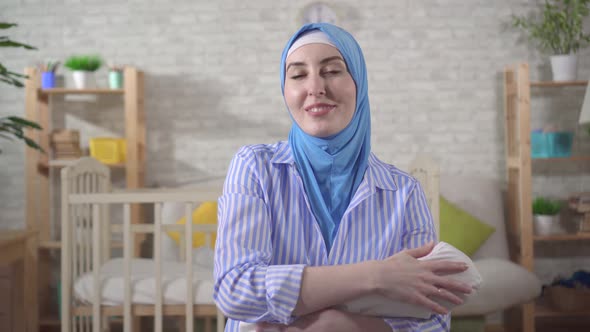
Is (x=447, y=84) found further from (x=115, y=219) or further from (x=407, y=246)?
(x=407, y=246)

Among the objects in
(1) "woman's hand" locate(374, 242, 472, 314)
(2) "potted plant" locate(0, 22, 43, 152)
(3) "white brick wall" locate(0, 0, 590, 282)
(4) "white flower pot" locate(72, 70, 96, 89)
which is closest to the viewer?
(1) "woman's hand" locate(374, 242, 472, 314)

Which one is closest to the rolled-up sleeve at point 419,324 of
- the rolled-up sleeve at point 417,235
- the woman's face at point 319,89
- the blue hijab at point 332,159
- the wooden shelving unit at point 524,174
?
the rolled-up sleeve at point 417,235

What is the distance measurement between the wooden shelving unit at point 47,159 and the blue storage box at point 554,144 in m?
2.76

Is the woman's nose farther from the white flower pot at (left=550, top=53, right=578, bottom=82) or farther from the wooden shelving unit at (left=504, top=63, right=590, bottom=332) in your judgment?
the white flower pot at (left=550, top=53, right=578, bottom=82)

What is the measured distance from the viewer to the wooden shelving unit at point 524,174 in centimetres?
336

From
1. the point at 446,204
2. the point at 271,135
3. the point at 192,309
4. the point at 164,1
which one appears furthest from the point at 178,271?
the point at 164,1

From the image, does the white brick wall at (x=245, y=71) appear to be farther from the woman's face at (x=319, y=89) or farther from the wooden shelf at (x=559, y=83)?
the woman's face at (x=319, y=89)

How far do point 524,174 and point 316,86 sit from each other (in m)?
2.79

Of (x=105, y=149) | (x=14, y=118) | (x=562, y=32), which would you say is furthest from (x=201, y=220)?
(x=562, y=32)

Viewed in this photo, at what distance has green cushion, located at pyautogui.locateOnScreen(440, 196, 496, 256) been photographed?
3.42m

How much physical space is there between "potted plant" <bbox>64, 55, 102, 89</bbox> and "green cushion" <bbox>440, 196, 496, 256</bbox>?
255 cm

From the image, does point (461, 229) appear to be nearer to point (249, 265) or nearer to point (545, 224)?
Result: point (545, 224)

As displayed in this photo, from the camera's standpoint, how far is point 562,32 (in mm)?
3713

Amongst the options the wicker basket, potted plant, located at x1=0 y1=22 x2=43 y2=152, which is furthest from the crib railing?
the wicker basket
